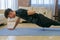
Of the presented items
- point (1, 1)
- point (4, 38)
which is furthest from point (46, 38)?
point (1, 1)

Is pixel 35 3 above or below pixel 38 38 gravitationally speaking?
above

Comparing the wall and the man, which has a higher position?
the wall

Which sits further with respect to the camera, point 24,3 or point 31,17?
point 24,3

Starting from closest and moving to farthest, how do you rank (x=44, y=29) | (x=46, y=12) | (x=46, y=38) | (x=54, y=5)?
(x=46, y=38) → (x=44, y=29) → (x=46, y=12) → (x=54, y=5)

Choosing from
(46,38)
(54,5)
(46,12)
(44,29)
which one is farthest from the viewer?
(54,5)

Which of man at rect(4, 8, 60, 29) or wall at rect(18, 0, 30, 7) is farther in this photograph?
wall at rect(18, 0, 30, 7)

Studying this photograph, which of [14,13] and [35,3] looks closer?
[14,13]

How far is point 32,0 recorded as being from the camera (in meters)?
6.67

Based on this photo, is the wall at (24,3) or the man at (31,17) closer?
the man at (31,17)

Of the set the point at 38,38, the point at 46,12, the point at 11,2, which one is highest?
the point at 11,2

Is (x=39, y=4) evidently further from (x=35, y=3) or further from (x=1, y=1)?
(x=1, y=1)

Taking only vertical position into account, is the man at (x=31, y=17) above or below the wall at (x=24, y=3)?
below

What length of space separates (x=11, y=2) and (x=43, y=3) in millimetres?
1435

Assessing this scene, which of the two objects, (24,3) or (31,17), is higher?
(24,3)
